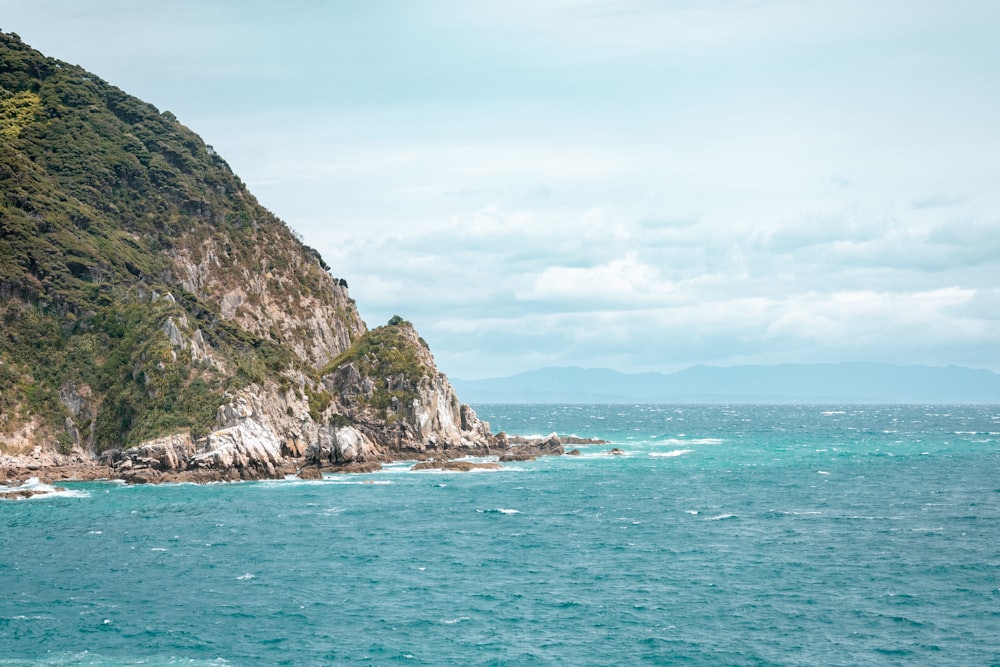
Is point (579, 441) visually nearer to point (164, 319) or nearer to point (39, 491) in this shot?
point (164, 319)

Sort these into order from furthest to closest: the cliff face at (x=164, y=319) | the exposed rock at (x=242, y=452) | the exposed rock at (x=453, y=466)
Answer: the exposed rock at (x=453, y=466) < the cliff face at (x=164, y=319) < the exposed rock at (x=242, y=452)

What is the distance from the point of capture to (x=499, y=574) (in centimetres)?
6556

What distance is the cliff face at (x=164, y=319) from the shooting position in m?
113

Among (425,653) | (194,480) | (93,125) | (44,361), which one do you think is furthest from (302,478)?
(93,125)

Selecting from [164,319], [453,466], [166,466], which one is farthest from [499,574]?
[164,319]

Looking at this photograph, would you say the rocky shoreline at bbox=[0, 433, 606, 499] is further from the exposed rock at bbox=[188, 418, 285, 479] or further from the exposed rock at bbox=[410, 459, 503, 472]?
the exposed rock at bbox=[410, 459, 503, 472]

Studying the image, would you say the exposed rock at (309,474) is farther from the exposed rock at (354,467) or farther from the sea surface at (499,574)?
the sea surface at (499,574)

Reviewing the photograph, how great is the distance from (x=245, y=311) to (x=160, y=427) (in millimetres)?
44475

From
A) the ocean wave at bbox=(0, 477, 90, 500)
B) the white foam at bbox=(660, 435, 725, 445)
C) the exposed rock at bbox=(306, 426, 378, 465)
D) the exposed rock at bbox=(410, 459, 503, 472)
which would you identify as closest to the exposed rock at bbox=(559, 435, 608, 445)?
the white foam at bbox=(660, 435, 725, 445)

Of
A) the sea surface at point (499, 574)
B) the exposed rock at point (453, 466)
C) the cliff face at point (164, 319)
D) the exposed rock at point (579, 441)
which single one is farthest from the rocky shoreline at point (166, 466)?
the exposed rock at point (579, 441)

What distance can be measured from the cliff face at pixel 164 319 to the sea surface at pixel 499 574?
473 inches

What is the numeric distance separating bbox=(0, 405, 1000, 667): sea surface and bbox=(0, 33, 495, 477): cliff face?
1201 cm

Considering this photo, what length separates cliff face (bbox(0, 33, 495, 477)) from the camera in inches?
4449

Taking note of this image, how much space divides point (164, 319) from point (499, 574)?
7501 centimetres
